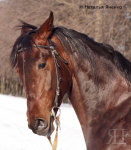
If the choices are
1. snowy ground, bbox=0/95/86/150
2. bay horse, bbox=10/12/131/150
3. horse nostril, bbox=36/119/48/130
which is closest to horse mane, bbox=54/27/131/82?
bay horse, bbox=10/12/131/150

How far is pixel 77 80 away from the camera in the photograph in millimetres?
1778

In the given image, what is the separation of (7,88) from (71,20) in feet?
16.3

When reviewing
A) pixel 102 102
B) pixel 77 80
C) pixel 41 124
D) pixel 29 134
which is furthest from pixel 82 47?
pixel 29 134

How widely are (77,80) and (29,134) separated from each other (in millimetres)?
3972

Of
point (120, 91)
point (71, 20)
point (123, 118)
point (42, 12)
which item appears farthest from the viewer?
point (42, 12)

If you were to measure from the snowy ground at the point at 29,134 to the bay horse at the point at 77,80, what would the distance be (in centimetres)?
295

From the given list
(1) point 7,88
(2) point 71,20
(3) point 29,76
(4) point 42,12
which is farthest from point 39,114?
(1) point 7,88

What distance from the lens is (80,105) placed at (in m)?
1.78

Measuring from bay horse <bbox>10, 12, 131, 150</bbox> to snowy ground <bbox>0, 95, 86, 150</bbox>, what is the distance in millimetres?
2948

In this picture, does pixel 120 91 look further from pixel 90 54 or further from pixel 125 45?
pixel 125 45

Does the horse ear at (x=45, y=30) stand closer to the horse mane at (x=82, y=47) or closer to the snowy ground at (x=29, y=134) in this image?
the horse mane at (x=82, y=47)

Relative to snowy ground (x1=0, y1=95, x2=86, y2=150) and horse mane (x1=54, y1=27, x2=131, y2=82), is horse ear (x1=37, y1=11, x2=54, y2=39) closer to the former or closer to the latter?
horse mane (x1=54, y1=27, x2=131, y2=82)

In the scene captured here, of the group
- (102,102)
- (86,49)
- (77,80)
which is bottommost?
(102,102)

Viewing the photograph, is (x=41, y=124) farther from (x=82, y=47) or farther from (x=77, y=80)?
(x=82, y=47)
